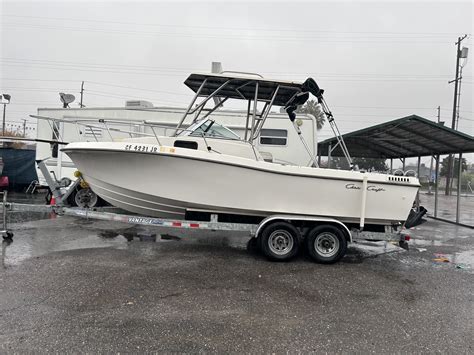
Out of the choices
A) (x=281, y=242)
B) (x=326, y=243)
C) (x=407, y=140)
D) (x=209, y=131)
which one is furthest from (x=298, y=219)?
(x=407, y=140)

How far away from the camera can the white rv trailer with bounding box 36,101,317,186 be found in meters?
8.38

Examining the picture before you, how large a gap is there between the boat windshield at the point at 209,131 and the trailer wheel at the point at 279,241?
153 cm

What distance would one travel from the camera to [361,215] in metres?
5.14

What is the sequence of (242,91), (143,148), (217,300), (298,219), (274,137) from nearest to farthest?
1. (217,300)
2. (143,148)
3. (298,219)
4. (242,91)
5. (274,137)

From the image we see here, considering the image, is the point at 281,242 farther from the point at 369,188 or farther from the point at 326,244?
the point at 369,188

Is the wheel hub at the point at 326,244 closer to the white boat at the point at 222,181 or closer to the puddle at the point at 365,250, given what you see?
the white boat at the point at 222,181

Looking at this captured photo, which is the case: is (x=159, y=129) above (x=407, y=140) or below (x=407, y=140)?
below

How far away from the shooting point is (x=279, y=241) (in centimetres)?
523

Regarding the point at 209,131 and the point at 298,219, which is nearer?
the point at 298,219

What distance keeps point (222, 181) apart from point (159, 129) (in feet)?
13.1

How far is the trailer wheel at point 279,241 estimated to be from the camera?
5.07m

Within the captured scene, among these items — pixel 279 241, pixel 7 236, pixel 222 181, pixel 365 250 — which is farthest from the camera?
pixel 365 250

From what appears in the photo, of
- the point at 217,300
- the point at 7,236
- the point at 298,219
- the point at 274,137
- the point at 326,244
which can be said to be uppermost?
the point at 274,137

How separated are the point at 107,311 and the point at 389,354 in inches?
101
